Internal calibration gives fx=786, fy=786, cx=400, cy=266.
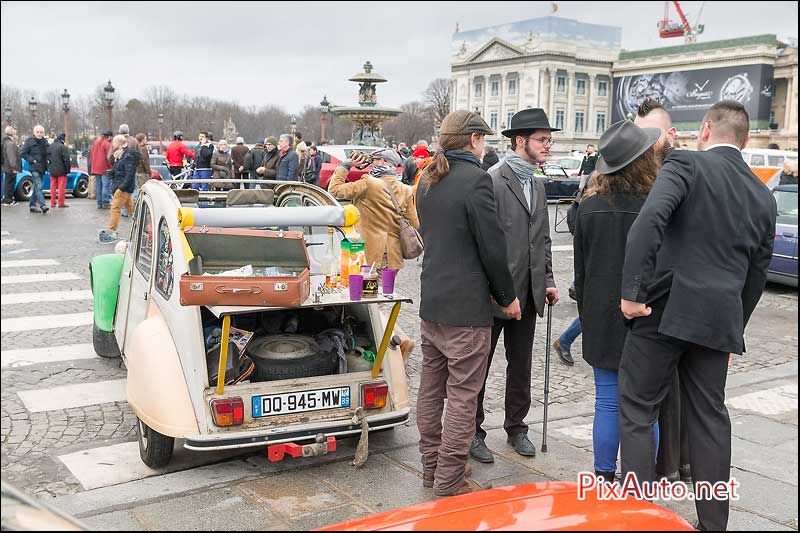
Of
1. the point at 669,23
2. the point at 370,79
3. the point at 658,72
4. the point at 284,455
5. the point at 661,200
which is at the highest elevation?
the point at 669,23

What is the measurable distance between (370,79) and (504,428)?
94.6ft

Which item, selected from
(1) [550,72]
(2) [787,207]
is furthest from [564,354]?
(1) [550,72]

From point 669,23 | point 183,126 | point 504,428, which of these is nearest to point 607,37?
point 669,23

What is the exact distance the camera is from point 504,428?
528cm

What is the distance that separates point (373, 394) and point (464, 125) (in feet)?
5.62

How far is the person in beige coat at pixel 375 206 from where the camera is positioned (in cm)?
669

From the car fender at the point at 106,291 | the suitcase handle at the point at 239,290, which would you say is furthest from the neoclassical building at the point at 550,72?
the suitcase handle at the point at 239,290

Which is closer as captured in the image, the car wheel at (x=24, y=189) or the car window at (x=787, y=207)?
the car window at (x=787, y=207)

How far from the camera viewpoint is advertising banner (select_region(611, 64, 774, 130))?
94.6 m

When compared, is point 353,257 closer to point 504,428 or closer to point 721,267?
point 504,428

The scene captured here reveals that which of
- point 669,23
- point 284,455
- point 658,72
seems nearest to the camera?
point 284,455

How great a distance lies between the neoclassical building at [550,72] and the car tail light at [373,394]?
340ft

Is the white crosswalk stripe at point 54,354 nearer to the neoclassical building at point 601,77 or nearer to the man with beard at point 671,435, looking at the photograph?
the man with beard at point 671,435

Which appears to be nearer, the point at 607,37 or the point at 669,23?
the point at 607,37
